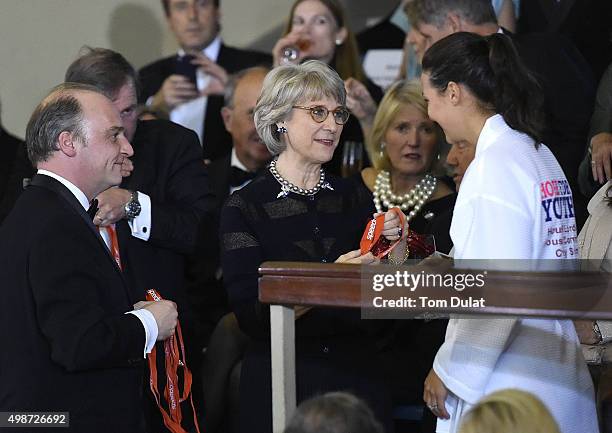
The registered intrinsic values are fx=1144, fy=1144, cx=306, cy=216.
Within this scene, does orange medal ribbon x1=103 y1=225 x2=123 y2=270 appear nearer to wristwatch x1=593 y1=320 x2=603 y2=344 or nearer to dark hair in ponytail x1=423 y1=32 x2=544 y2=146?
dark hair in ponytail x1=423 y1=32 x2=544 y2=146

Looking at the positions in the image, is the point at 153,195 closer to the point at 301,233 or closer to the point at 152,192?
the point at 152,192

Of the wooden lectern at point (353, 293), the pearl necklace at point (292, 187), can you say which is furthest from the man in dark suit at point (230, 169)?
the wooden lectern at point (353, 293)

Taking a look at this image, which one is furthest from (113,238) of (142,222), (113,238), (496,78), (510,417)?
(510,417)

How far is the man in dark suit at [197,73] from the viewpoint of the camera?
231 inches

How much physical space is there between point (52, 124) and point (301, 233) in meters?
0.86

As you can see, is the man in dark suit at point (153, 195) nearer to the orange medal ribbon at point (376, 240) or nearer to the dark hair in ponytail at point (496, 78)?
the orange medal ribbon at point (376, 240)

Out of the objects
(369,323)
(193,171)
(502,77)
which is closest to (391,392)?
(369,323)

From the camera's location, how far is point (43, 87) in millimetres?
6836

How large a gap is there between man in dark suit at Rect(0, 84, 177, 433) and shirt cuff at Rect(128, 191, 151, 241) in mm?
615

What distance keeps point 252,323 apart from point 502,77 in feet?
3.72

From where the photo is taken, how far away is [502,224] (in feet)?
9.61

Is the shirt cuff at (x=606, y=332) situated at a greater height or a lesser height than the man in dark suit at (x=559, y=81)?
lesser

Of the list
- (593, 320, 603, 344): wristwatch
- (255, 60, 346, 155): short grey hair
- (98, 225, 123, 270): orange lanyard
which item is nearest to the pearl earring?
(255, 60, 346, 155): short grey hair

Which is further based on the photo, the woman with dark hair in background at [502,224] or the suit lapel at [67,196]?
the suit lapel at [67,196]
